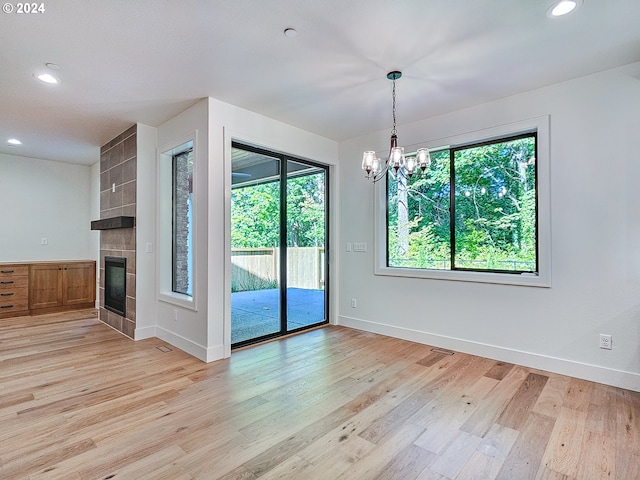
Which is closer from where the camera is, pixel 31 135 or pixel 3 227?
pixel 31 135

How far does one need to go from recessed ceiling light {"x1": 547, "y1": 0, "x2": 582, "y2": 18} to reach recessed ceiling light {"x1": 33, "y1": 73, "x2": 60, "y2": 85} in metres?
3.79

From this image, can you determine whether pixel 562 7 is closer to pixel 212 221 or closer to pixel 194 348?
pixel 212 221

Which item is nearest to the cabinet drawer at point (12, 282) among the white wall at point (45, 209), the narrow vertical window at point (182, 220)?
the white wall at point (45, 209)

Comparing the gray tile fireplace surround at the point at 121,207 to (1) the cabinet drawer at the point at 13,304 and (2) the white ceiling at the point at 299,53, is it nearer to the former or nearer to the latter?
(2) the white ceiling at the point at 299,53

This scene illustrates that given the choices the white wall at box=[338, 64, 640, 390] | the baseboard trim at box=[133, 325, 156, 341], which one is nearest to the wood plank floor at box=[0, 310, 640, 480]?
the white wall at box=[338, 64, 640, 390]

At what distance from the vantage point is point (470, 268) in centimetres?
373

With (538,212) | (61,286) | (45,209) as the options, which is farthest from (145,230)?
(538,212)

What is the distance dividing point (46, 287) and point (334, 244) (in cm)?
477

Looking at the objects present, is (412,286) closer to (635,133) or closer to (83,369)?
(635,133)

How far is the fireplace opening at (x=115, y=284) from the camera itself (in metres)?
4.44

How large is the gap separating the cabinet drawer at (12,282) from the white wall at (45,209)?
25.6 inches

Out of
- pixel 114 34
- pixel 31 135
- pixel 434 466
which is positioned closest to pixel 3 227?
pixel 31 135

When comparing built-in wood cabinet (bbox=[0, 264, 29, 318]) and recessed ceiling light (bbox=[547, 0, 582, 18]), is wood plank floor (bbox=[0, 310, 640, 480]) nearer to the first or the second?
built-in wood cabinet (bbox=[0, 264, 29, 318])

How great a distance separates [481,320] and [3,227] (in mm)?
7283
